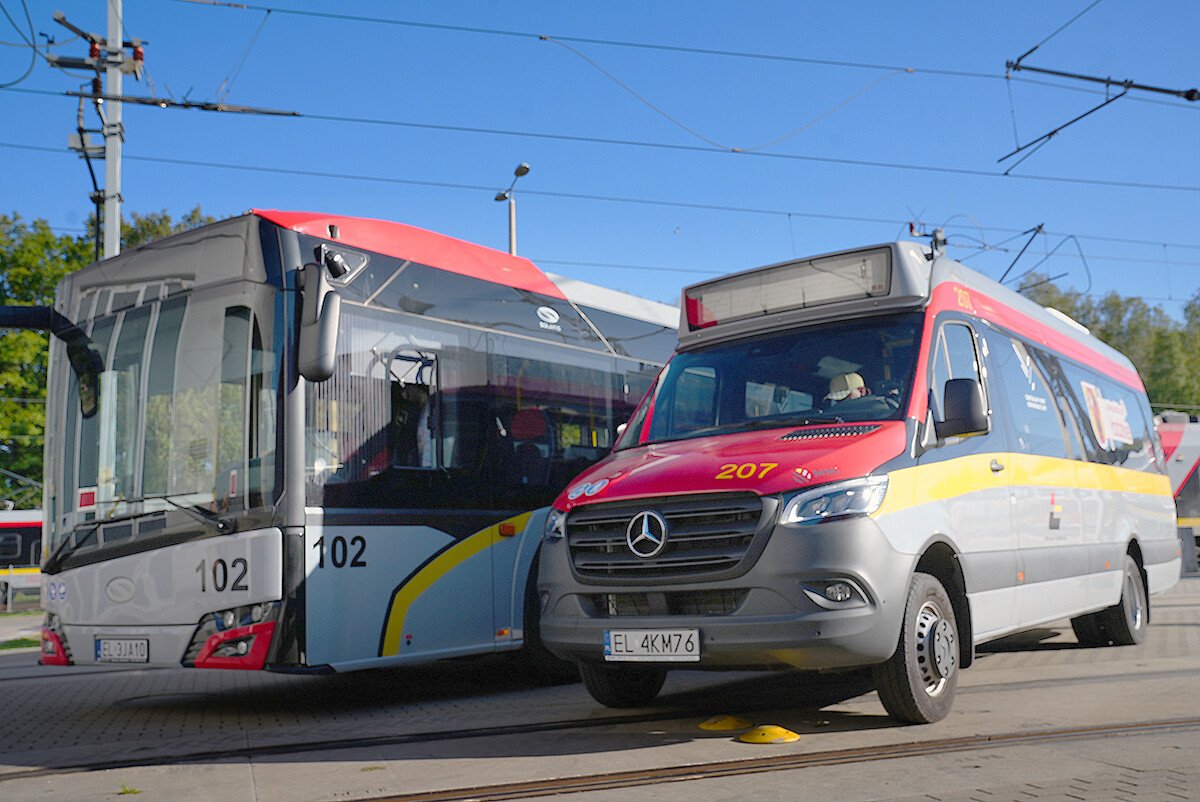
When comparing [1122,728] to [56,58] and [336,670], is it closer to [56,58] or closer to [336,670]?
[336,670]

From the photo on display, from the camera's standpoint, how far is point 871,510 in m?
6.10

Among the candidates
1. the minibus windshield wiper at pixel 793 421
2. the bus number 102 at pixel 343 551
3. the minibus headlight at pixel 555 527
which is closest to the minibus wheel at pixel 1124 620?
the minibus windshield wiper at pixel 793 421

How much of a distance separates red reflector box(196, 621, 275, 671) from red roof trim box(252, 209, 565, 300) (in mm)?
2667

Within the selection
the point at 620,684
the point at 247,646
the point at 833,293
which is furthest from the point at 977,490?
the point at 247,646

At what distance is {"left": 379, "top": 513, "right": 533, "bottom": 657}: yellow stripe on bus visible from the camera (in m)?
8.38

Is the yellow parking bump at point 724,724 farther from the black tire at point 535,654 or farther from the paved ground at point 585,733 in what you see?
the black tire at point 535,654

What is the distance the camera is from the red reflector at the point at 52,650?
8.47 metres

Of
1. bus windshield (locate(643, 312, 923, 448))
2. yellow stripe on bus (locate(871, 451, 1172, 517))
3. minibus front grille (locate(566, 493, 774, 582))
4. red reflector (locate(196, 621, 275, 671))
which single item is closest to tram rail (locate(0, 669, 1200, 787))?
red reflector (locate(196, 621, 275, 671))

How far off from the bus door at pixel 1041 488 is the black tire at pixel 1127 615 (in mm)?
1444

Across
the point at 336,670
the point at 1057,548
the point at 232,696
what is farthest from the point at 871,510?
the point at 232,696

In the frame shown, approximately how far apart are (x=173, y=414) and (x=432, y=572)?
7.02 ft

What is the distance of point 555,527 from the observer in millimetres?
6984

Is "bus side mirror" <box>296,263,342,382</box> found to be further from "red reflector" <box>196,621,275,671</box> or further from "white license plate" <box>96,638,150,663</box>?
"white license plate" <box>96,638,150,663</box>

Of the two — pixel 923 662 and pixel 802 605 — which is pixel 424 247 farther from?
pixel 923 662
